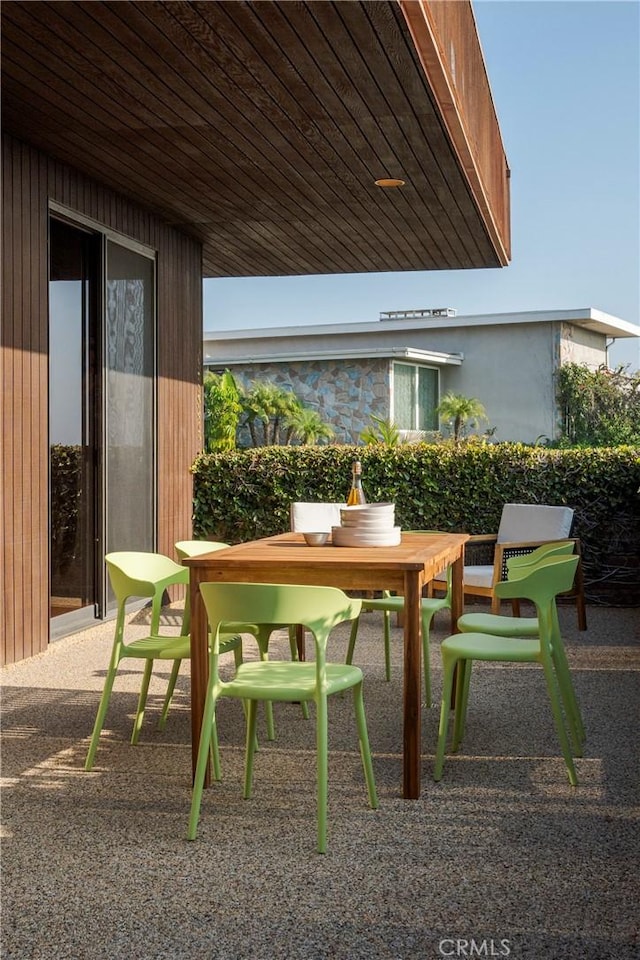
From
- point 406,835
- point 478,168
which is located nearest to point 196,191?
point 478,168

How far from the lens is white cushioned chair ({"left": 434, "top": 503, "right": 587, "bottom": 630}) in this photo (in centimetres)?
722

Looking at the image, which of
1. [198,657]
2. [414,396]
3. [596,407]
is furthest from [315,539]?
[596,407]

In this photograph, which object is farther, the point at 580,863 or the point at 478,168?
the point at 478,168

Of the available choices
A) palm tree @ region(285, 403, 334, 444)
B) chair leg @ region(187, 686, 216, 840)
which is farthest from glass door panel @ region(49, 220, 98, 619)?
palm tree @ region(285, 403, 334, 444)

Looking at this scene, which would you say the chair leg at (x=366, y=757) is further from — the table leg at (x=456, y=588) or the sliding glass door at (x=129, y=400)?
the sliding glass door at (x=129, y=400)

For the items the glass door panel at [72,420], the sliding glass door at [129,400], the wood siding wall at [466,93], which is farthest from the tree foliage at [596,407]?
the glass door panel at [72,420]

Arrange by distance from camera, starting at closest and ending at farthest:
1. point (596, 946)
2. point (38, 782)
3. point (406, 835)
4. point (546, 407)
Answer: point (596, 946)
point (406, 835)
point (38, 782)
point (546, 407)

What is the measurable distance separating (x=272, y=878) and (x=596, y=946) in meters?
0.93

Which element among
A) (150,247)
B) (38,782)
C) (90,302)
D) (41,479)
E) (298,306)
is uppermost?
(298,306)

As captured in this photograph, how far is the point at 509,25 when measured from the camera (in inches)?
620

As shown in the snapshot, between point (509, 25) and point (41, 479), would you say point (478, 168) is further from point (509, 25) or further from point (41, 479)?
point (509, 25)

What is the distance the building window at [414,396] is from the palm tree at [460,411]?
0.27m

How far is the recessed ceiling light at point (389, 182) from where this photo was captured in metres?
6.63

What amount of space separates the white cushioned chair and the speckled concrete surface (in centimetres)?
218
